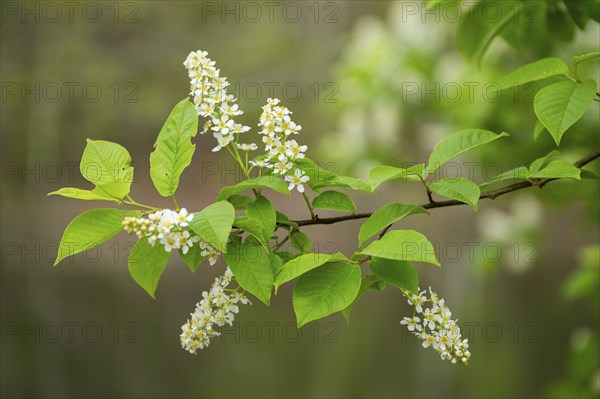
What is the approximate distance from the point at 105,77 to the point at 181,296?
2.19m

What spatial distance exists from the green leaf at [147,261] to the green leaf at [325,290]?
185 mm

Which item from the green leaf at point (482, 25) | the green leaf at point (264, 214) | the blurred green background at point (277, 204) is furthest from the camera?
the blurred green background at point (277, 204)

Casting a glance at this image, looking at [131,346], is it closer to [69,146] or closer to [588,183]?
[69,146]

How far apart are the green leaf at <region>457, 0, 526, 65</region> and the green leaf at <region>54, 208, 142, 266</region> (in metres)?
0.69

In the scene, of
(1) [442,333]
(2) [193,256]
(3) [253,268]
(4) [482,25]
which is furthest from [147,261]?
(4) [482,25]

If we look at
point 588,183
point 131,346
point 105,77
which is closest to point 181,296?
point 131,346

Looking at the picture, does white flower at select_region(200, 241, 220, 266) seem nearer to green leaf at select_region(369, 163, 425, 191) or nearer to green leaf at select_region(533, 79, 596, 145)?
green leaf at select_region(369, 163, 425, 191)

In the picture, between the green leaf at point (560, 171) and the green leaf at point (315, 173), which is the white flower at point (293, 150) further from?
the green leaf at point (560, 171)

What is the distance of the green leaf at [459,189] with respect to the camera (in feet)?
Result: 2.52

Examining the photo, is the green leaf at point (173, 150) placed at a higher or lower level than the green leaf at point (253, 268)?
higher

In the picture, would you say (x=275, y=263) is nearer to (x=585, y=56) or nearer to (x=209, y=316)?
(x=209, y=316)

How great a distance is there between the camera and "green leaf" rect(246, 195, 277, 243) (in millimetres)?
807

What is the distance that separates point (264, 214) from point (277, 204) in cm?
573

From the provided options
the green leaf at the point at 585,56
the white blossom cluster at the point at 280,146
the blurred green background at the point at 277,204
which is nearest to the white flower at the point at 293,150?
the white blossom cluster at the point at 280,146
